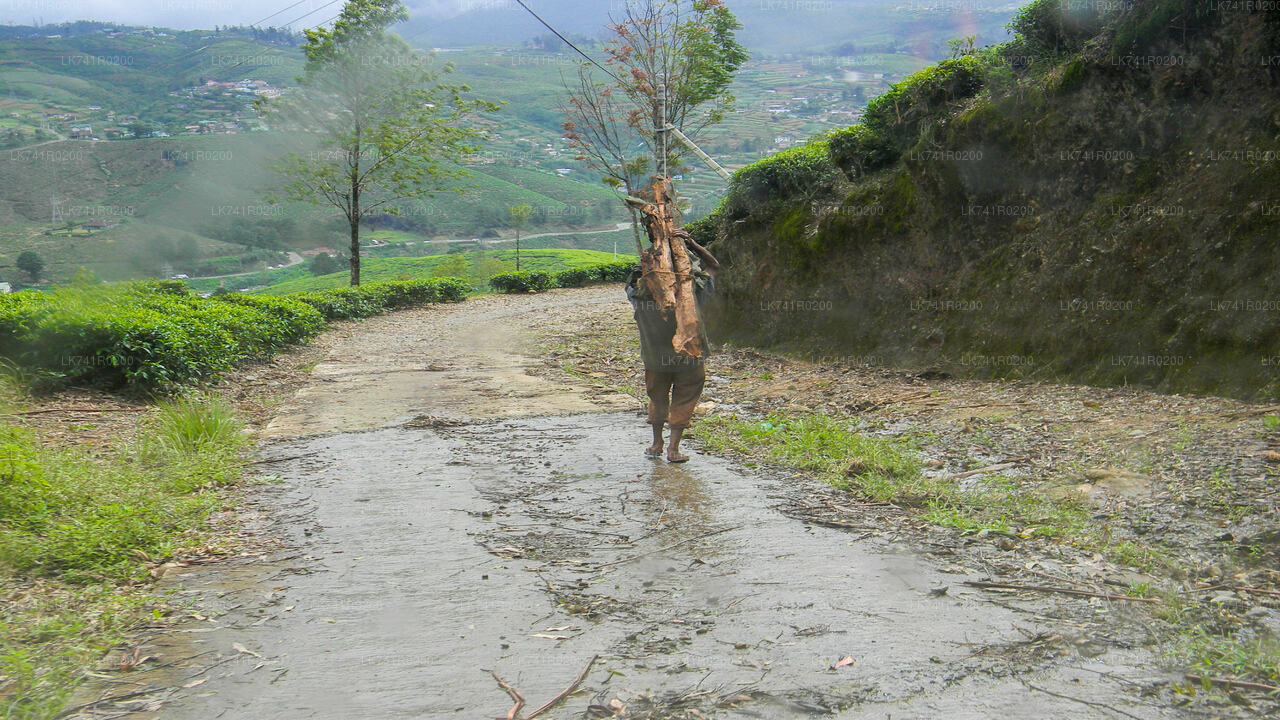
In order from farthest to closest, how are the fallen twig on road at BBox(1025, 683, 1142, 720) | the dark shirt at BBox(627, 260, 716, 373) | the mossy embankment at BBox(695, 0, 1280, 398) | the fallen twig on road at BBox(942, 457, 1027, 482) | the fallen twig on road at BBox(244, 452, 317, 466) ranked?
the fallen twig on road at BBox(244, 452, 317, 466)
the mossy embankment at BBox(695, 0, 1280, 398)
the dark shirt at BBox(627, 260, 716, 373)
the fallen twig on road at BBox(942, 457, 1027, 482)
the fallen twig on road at BBox(1025, 683, 1142, 720)

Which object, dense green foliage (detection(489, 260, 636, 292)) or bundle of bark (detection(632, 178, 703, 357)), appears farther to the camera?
dense green foliage (detection(489, 260, 636, 292))

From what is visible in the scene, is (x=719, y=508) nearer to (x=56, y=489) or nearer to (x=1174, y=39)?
(x=56, y=489)

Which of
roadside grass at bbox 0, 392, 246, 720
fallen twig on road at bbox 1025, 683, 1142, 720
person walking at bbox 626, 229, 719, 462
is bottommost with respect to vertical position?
roadside grass at bbox 0, 392, 246, 720

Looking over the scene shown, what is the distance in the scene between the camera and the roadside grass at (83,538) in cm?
361

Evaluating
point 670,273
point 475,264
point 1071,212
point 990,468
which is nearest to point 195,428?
point 670,273

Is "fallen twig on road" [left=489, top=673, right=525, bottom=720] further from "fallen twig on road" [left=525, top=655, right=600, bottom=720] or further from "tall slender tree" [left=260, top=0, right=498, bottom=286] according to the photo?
"tall slender tree" [left=260, top=0, right=498, bottom=286]

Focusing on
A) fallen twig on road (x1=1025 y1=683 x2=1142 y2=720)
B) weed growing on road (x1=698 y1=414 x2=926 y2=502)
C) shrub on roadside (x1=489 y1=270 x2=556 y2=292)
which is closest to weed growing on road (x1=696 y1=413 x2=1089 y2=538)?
weed growing on road (x1=698 y1=414 x2=926 y2=502)

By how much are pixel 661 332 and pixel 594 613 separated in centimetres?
354

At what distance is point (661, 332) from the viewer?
24.2ft

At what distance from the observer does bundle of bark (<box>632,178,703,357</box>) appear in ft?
23.1

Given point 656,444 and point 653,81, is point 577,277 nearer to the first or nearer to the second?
point 653,81

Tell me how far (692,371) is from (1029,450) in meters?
2.75

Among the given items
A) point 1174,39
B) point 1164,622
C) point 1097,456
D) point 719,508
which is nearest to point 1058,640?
point 1164,622

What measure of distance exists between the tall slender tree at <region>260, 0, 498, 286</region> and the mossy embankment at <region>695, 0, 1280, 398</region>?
63.4 feet
